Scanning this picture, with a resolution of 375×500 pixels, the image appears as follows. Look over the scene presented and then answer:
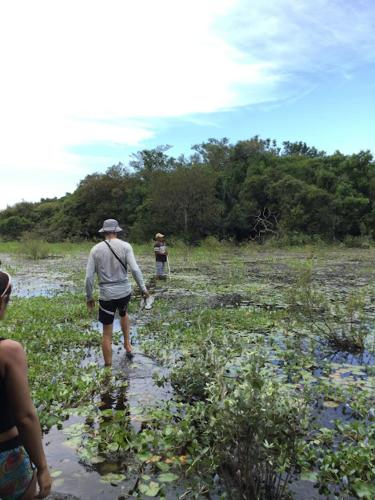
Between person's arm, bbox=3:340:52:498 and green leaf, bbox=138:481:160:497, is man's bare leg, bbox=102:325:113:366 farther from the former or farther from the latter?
person's arm, bbox=3:340:52:498

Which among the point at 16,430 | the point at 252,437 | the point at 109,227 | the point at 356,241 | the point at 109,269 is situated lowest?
the point at 356,241

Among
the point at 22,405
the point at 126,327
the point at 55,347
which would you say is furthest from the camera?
the point at 55,347

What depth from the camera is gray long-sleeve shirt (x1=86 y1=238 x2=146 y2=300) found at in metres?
6.20

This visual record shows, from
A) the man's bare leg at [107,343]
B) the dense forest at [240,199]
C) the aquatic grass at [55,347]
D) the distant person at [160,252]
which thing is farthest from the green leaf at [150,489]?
the dense forest at [240,199]

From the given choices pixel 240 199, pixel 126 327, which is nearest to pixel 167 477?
pixel 126 327

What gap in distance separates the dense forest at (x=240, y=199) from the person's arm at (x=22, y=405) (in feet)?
117

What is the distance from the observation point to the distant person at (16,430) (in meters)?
2.07

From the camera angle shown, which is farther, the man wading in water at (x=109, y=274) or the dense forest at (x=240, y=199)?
the dense forest at (x=240, y=199)

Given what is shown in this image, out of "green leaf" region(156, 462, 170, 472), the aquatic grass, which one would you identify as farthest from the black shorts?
"green leaf" region(156, 462, 170, 472)

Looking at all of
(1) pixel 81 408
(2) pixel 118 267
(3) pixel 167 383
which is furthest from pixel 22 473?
(2) pixel 118 267

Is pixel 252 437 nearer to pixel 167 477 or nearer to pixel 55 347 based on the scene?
pixel 167 477

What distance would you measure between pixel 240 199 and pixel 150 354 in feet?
120

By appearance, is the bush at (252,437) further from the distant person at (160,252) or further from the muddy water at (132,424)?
the distant person at (160,252)

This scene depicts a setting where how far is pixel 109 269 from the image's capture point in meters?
6.21
